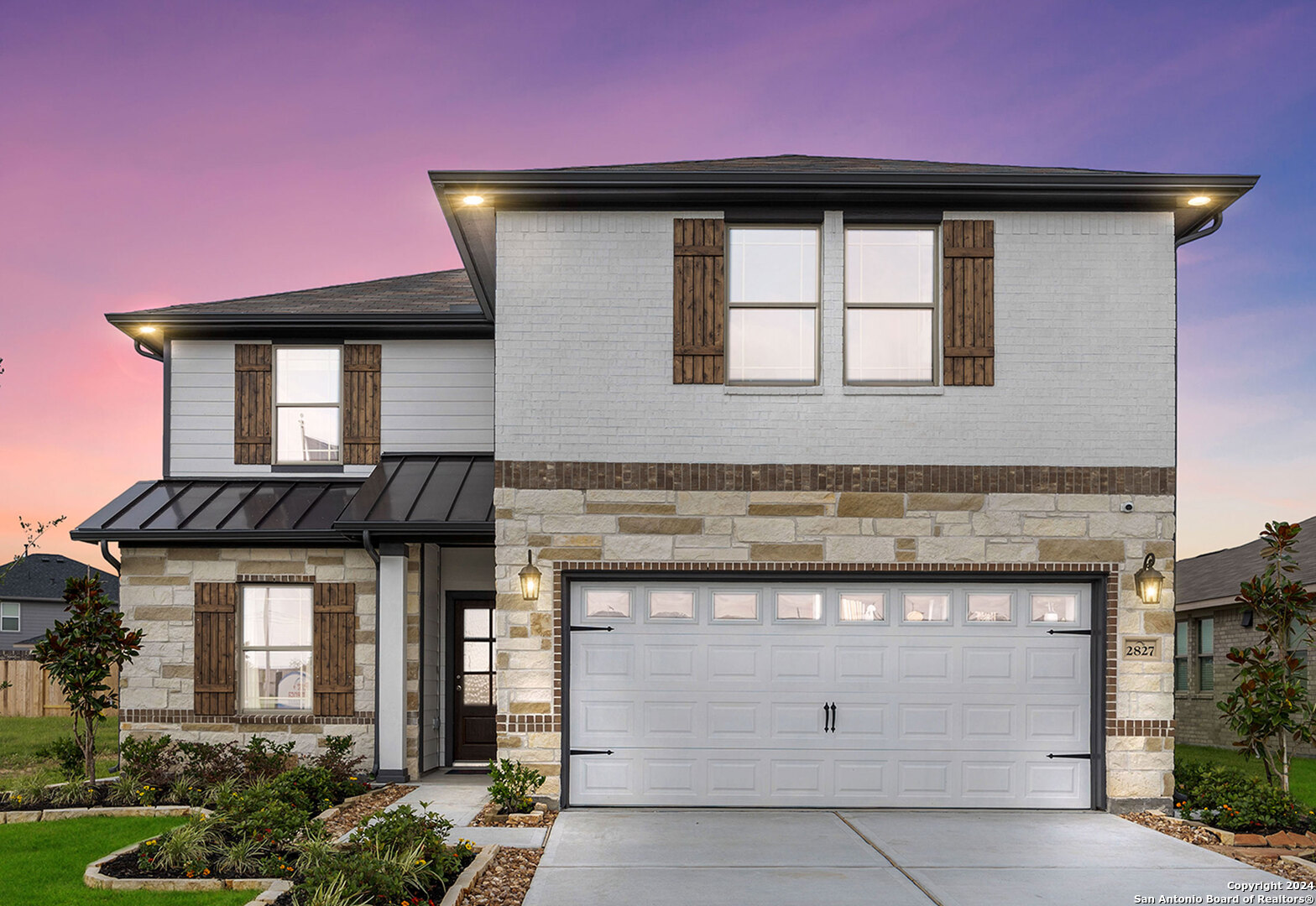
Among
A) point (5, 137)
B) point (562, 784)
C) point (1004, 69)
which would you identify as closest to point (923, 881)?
point (562, 784)

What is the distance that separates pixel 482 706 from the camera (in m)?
12.9

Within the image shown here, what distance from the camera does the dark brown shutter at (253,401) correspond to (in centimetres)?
1295

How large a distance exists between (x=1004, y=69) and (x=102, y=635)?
1677 cm

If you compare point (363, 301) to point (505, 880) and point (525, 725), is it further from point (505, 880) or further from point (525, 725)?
point (505, 880)

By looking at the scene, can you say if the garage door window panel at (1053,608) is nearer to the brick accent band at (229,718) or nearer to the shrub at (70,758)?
the brick accent band at (229,718)

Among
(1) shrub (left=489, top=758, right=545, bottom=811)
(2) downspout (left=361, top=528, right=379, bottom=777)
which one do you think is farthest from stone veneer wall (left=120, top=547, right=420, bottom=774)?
(1) shrub (left=489, top=758, right=545, bottom=811)

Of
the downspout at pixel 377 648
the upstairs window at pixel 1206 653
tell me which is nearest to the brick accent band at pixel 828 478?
the downspout at pixel 377 648

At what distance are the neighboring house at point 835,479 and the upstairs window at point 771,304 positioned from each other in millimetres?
32

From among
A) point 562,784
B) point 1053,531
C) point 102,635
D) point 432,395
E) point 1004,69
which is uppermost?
point 1004,69

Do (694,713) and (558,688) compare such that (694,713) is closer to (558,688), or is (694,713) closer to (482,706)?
(558,688)

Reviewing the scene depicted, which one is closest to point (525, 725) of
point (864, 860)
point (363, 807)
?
point (363, 807)

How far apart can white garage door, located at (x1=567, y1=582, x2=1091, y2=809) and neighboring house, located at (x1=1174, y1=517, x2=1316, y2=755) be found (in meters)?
8.89

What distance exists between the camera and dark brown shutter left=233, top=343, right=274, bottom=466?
1295 cm

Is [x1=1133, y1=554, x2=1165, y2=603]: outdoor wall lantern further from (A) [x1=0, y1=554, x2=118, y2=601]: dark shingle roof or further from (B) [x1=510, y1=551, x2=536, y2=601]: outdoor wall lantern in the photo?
(A) [x1=0, y1=554, x2=118, y2=601]: dark shingle roof
